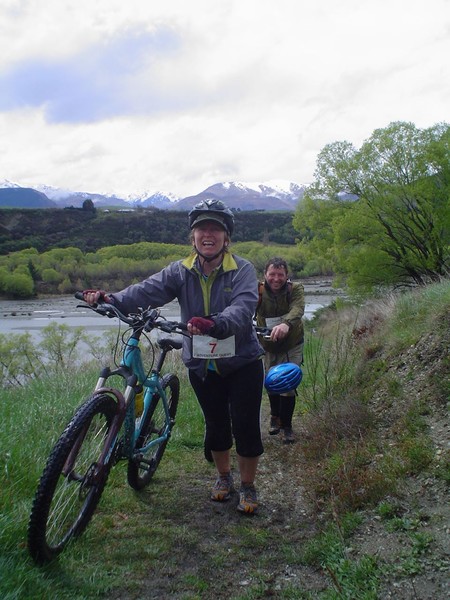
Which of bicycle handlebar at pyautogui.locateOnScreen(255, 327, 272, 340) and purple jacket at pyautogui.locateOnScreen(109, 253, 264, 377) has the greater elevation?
purple jacket at pyautogui.locateOnScreen(109, 253, 264, 377)

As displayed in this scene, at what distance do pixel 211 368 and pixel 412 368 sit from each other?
2.88m

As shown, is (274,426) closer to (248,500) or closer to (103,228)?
(248,500)

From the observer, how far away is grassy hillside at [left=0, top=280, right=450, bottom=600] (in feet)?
8.80

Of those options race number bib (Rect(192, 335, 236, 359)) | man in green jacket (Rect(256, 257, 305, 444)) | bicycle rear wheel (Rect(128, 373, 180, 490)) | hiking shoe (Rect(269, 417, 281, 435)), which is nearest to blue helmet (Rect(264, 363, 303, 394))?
man in green jacket (Rect(256, 257, 305, 444))

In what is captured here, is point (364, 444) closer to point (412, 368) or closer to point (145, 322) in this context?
point (412, 368)

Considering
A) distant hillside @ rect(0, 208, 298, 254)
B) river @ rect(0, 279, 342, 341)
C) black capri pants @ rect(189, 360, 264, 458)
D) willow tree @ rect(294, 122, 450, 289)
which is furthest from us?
distant hillside @ rect(0, 208, 298, 254)

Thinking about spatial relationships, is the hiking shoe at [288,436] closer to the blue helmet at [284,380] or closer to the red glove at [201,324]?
the blue helmet at [284,380]

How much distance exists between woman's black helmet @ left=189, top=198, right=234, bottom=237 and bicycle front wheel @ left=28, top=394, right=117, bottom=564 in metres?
1.35

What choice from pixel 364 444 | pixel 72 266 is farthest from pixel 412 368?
pixel 72 266

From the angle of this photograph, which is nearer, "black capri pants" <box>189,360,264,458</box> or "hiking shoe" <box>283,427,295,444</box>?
"black capri pants" <box>189,360,264,458</box>

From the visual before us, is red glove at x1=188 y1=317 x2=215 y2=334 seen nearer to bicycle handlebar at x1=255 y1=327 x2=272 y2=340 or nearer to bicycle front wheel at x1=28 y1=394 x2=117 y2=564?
bicycle front wheel at x1=28 y1=394 x2=117 y2=564

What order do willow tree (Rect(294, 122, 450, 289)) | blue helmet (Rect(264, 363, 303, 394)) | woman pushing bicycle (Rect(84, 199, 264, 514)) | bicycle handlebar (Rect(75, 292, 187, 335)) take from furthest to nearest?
willow tree (Rect(294, 122, 450, 289)), blue helmet (Rect(264, 363, 303, 394)), woman pushing bicycle (Rect(84, 199, 264, 514)), bicycle handlebar (Rect(75, 292, 187, 335))

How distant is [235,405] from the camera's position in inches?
145

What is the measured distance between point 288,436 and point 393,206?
23.2 m
